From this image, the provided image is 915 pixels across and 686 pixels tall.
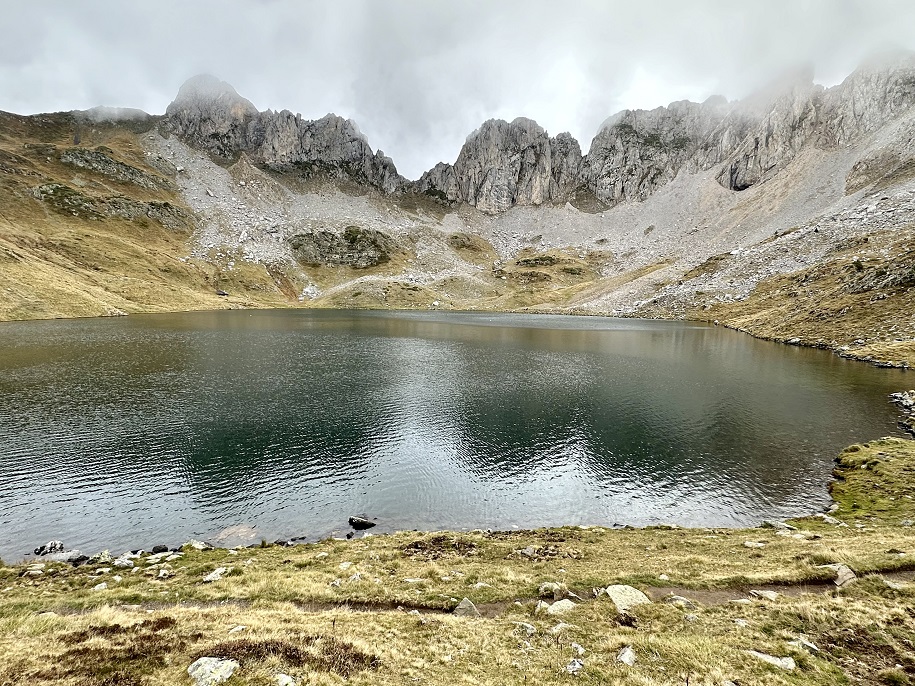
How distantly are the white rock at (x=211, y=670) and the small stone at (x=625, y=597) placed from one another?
1078 cm

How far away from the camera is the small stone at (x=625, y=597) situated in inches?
525

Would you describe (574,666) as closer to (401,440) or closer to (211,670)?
(211,670)

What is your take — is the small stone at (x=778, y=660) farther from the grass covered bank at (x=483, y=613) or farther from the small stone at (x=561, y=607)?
the small stone at (x=561, y=607)

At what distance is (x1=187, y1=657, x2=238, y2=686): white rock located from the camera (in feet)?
28.6

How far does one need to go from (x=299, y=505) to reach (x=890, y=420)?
54046 millimetres

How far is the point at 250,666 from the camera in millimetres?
9281

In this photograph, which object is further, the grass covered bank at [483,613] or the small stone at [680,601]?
the small stone at [680,601]

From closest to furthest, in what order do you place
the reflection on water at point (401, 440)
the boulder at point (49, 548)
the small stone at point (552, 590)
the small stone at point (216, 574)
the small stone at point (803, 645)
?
the small stone at point (803, 645)
the small stone at point (552, 590)
the small stone at point (216, 574)
the boulder at point (49, 548)
the reflection on water at point (401, 440)

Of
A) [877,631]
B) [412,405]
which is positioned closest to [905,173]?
[412,405]

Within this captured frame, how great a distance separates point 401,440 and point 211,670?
95.2 ft

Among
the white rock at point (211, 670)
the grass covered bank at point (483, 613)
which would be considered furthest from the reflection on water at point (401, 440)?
the white rock at point (211, 670)

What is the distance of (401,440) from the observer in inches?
1495

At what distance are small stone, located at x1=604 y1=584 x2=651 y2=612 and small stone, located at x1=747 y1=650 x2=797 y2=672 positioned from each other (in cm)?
353

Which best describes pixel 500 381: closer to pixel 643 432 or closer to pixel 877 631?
pixel 643 432
